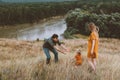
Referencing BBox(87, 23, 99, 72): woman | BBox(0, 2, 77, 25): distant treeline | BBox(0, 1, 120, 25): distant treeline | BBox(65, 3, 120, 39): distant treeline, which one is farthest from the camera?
BBox(0, 2, 77, 25): distant treeline

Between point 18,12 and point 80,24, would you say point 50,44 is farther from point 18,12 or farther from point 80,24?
point 18,12

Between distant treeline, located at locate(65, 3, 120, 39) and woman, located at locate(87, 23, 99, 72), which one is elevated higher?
woman, located at locate(87, 23, 99, 72)

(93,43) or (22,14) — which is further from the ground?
(93,43)

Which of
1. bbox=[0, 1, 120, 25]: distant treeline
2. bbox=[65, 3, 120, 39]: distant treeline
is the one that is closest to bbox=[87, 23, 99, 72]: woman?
bbox=[65, 3, 120, 39]: distant treeline

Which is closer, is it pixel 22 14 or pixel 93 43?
pixel 93 43

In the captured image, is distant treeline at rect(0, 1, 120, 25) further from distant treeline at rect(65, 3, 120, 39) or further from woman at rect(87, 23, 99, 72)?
woman at rect(87, 23, 99, 72)

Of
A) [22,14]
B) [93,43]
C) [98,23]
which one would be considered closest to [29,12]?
[22,14]

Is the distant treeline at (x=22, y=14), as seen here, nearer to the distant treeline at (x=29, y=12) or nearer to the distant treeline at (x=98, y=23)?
the distant treeline at (x=29, y=12)

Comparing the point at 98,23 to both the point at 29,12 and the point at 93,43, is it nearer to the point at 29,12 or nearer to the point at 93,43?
the point at 29,12

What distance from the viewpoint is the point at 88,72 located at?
10945 millimetres

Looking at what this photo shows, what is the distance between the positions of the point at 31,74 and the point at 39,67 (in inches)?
38.2

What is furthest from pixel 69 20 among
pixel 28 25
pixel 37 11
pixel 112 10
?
pixel 37 11


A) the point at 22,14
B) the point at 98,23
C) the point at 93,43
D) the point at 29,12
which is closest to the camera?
the point at 93,43

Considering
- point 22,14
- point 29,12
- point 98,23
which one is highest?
point 98,23
